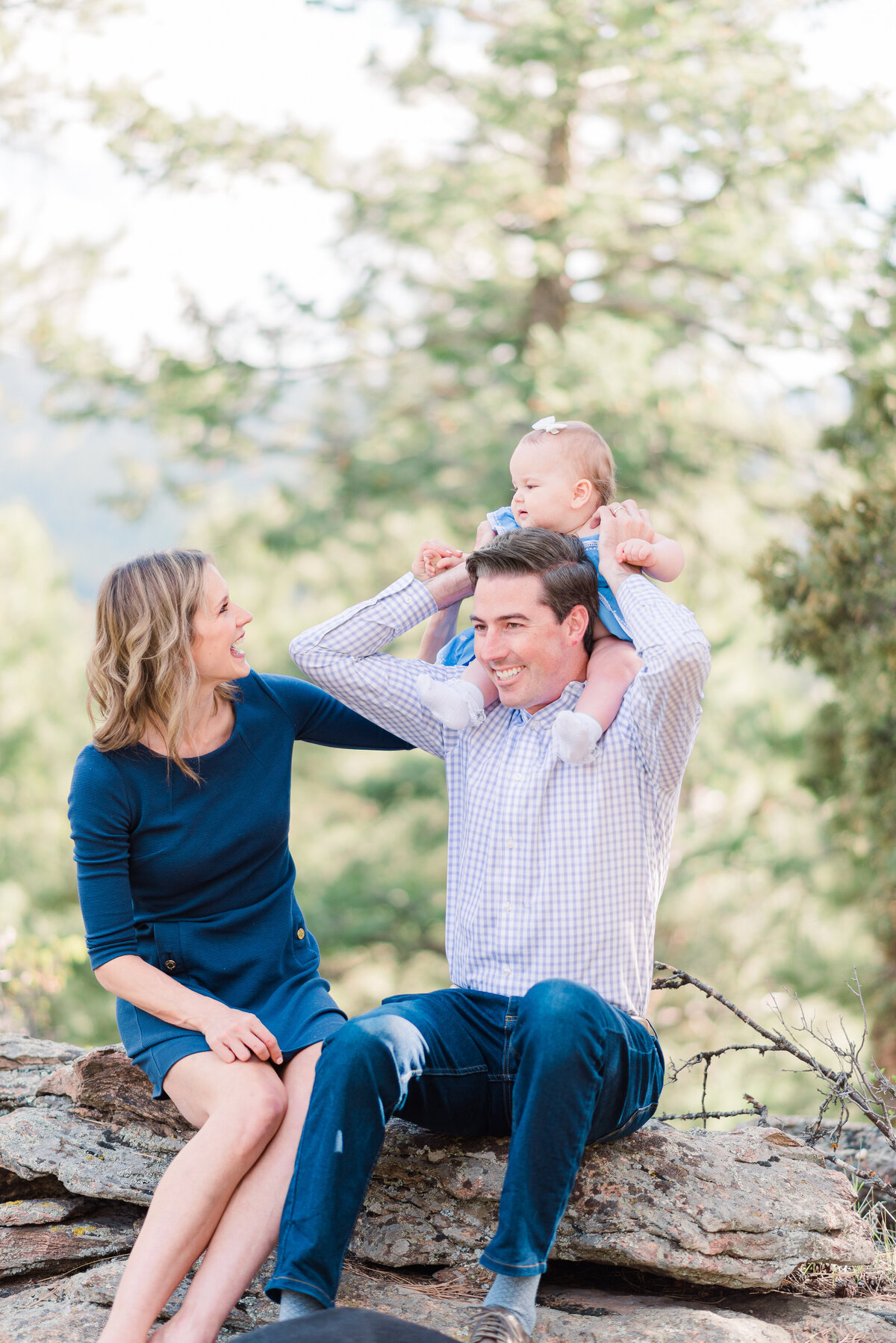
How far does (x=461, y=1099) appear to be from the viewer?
2.32 m

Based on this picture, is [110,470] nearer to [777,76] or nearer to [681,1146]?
[777,76]

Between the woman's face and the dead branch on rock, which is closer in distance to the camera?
the woman's face

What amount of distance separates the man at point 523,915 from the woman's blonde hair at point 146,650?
32 centimetres

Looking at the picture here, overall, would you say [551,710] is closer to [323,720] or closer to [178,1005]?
[323,720]

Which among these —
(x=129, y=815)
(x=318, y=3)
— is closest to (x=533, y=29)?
(x=318, y=3)

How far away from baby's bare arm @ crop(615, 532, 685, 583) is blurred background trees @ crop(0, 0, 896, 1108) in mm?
5748

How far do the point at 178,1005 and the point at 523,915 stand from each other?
2.44 ft

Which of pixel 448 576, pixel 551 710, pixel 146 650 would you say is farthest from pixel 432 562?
pixel 146 650

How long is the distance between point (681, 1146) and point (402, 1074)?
795 millimetres

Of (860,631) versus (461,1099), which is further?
(860,631)

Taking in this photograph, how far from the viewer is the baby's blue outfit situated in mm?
2664

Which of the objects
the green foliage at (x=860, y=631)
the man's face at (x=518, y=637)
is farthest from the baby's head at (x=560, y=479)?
the green foliage at (x=860, y=631)

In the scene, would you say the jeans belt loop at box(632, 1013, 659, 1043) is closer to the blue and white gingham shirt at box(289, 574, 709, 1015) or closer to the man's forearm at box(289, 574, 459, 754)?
the blue and white gingham shirt at box(289, 574, 709, 1015)

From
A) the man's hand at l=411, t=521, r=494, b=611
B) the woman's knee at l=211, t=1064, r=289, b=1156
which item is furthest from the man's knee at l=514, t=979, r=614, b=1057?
the man's hand at l=411, t=521, r=494, b=611
